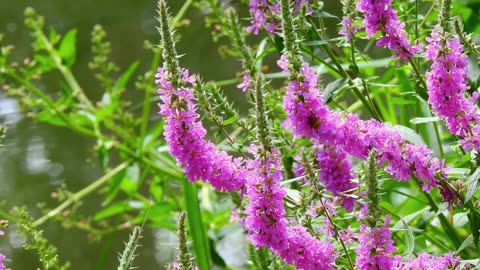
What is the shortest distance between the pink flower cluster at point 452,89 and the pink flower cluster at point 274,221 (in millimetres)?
234

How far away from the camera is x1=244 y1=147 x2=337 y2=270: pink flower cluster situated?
3.41ft

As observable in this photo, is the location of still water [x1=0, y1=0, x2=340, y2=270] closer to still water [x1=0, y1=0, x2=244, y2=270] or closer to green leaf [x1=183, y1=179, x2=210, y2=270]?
still water [x1=0, y1=0, x2=244, y2=270]

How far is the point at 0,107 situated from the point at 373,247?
2568mm

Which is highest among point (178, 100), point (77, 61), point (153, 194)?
point (178, 100)

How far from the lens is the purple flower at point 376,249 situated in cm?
99

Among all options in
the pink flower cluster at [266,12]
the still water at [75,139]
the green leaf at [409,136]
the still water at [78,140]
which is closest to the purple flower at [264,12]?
the pink flower cluster at [266,12]

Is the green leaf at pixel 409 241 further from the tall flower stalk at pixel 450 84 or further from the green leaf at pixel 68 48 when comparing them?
the green leaf at pixel 68 48

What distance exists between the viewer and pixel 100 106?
2.32m

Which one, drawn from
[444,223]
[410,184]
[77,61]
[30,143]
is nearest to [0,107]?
[30,143]

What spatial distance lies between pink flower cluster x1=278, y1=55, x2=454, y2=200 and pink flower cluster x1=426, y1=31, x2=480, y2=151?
68 millimetres

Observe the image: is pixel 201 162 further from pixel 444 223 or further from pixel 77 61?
pixel 77 61

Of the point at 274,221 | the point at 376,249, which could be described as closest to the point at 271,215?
the point at 274,221

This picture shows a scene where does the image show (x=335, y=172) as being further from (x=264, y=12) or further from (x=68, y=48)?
(x=68, y=48)

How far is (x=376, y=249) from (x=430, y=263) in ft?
0.27
